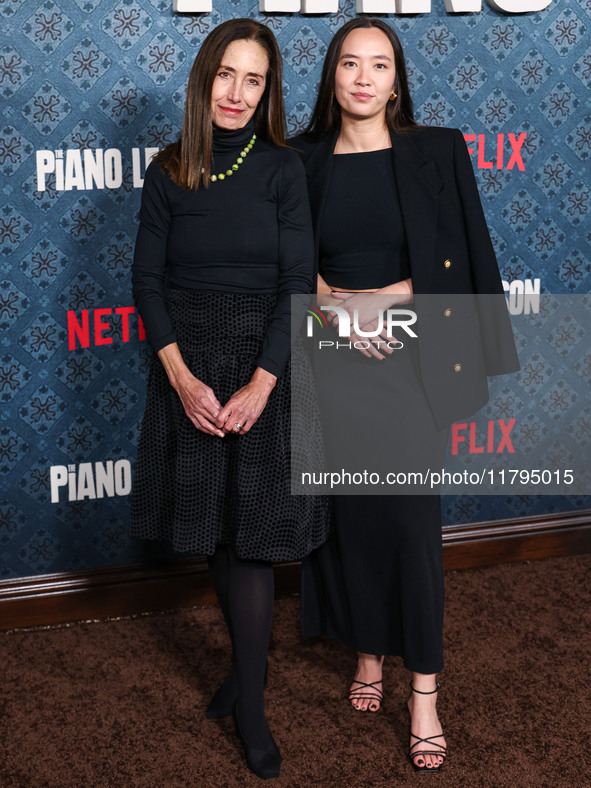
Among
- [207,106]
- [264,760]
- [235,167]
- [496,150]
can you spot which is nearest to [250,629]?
[264,760]

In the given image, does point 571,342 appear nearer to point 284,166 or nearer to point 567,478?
point 567,478

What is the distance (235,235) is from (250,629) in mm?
855

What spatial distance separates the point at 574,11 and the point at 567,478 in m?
1.54

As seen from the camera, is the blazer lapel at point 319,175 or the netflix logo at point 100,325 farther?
the netflix logo at point 100,325

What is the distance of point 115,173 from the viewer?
2.44 metres

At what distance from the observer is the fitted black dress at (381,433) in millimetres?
1977

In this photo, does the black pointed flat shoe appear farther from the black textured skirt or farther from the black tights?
the black textured skirt

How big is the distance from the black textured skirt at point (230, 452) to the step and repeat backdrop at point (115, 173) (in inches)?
26.4

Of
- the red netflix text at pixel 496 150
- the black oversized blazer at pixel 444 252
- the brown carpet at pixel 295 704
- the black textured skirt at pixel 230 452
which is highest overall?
the red netflix text at pixel 496 150

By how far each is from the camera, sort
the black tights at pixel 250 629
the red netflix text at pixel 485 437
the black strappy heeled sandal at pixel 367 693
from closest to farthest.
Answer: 1. the black tights at pixel 250 629
2. the black strappy heeled sandal at pixel 367 693
3. the red netflix text at pixel 485 437

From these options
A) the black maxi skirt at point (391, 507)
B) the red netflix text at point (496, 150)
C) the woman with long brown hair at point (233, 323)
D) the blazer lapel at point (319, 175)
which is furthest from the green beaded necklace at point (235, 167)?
the red netflix text at point (496, 150)

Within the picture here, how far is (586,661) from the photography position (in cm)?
241

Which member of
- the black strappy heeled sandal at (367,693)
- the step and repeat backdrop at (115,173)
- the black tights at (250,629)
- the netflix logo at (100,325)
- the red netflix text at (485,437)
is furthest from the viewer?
the red netflix text at (485,437)

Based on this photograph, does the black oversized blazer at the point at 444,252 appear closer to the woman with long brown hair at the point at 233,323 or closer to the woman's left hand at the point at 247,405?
the woman with long brown hair at the point at 233,323
